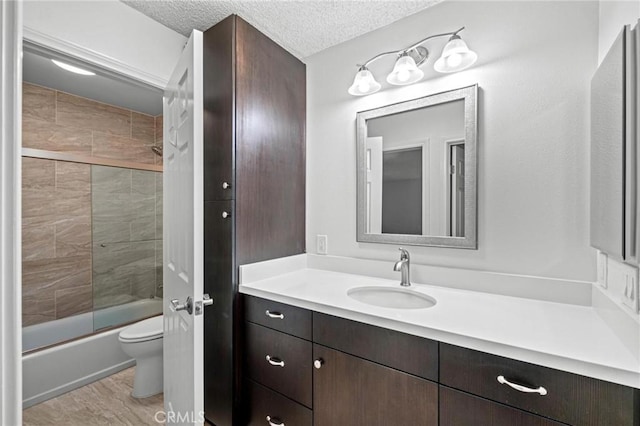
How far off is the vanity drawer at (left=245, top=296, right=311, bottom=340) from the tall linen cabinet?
11 cm

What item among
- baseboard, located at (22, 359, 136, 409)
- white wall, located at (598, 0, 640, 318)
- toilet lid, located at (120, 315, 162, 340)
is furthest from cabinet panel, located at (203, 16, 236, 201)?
baseboard, located at (22, 359, 136, 409)

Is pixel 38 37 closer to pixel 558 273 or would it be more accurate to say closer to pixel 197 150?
pixel 197 150

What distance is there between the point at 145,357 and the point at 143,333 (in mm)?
164

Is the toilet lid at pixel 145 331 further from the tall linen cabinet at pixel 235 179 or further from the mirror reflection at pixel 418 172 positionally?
the mirror reflection at pixel 418 172

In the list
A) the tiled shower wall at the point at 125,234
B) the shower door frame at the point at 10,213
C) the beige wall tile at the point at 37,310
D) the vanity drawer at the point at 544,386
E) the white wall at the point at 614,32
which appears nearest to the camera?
the shower door frame at the point at 10,213

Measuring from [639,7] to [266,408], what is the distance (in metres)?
2.08

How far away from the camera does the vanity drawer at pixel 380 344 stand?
102cm

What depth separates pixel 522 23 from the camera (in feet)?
4.45

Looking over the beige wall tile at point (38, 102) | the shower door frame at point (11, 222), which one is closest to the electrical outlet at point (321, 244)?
the shower door frame at point (11, 222)

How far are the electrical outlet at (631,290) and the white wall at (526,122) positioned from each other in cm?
33

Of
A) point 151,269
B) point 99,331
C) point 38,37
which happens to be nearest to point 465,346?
point 38,37

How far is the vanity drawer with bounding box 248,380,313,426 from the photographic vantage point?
1.33 meters

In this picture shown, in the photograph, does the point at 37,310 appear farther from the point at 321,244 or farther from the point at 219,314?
the point at 321,244

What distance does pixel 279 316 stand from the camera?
142cm
